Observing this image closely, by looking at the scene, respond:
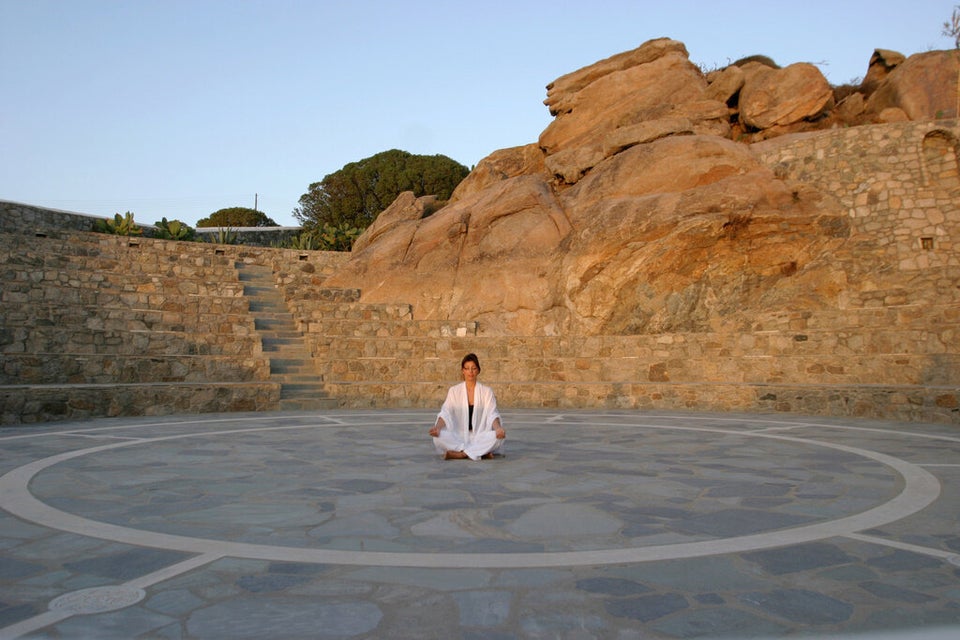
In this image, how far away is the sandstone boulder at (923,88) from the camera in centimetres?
1764

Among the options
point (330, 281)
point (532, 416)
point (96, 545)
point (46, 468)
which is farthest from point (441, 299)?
point (96, 545)

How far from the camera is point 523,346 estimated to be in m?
15.4

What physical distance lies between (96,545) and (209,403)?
925 centimetres

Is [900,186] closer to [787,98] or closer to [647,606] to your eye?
[787,98]

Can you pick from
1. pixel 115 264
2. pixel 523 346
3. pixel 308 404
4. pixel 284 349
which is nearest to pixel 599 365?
pixel 523 346

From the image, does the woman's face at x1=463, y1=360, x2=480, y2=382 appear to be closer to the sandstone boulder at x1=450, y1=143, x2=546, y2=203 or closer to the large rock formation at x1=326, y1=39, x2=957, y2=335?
the large rock formation at x1=326, y1=39, x2=957, y2=335

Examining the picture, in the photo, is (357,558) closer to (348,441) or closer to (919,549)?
(919,549)

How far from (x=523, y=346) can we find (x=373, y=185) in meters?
29.3

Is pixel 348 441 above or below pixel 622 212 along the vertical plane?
below

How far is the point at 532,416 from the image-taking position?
12070 mm

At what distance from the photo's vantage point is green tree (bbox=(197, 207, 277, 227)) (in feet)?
154

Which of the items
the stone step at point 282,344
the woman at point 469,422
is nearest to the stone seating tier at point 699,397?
the stone step at point 282,344

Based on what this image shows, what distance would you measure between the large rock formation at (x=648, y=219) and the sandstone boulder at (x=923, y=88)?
37mm

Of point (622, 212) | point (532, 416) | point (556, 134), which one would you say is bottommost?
point (532, 416)
